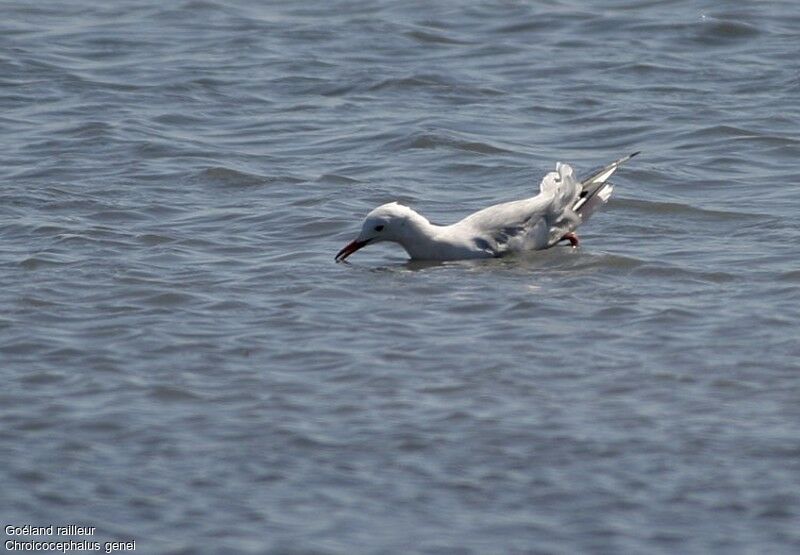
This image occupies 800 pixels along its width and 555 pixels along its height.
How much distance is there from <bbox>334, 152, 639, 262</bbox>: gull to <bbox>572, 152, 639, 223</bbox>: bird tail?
0.05m

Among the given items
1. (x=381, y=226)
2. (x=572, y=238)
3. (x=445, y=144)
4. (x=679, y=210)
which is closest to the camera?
(x=381, y=226)

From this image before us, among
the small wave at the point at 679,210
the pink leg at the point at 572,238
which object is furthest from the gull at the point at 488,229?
the small wave at the point at 679,210

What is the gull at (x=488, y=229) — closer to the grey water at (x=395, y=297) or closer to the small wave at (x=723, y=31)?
the grey water at (x=395, y=297)

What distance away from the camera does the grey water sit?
6.57m

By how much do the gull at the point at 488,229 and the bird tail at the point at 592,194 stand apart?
0.05m

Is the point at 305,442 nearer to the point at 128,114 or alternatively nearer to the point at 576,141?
the point at 576,141

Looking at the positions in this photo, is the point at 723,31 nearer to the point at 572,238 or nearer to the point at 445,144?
the point at 445,144

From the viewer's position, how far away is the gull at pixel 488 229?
10.6 meters

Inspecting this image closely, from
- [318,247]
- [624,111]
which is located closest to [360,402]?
[318,247]

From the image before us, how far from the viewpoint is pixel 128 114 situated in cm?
1510

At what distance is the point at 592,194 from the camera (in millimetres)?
11094

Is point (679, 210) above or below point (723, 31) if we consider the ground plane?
below

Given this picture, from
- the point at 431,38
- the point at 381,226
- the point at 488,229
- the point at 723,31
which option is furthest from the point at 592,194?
the point at 723,31

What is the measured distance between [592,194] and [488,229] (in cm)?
89
